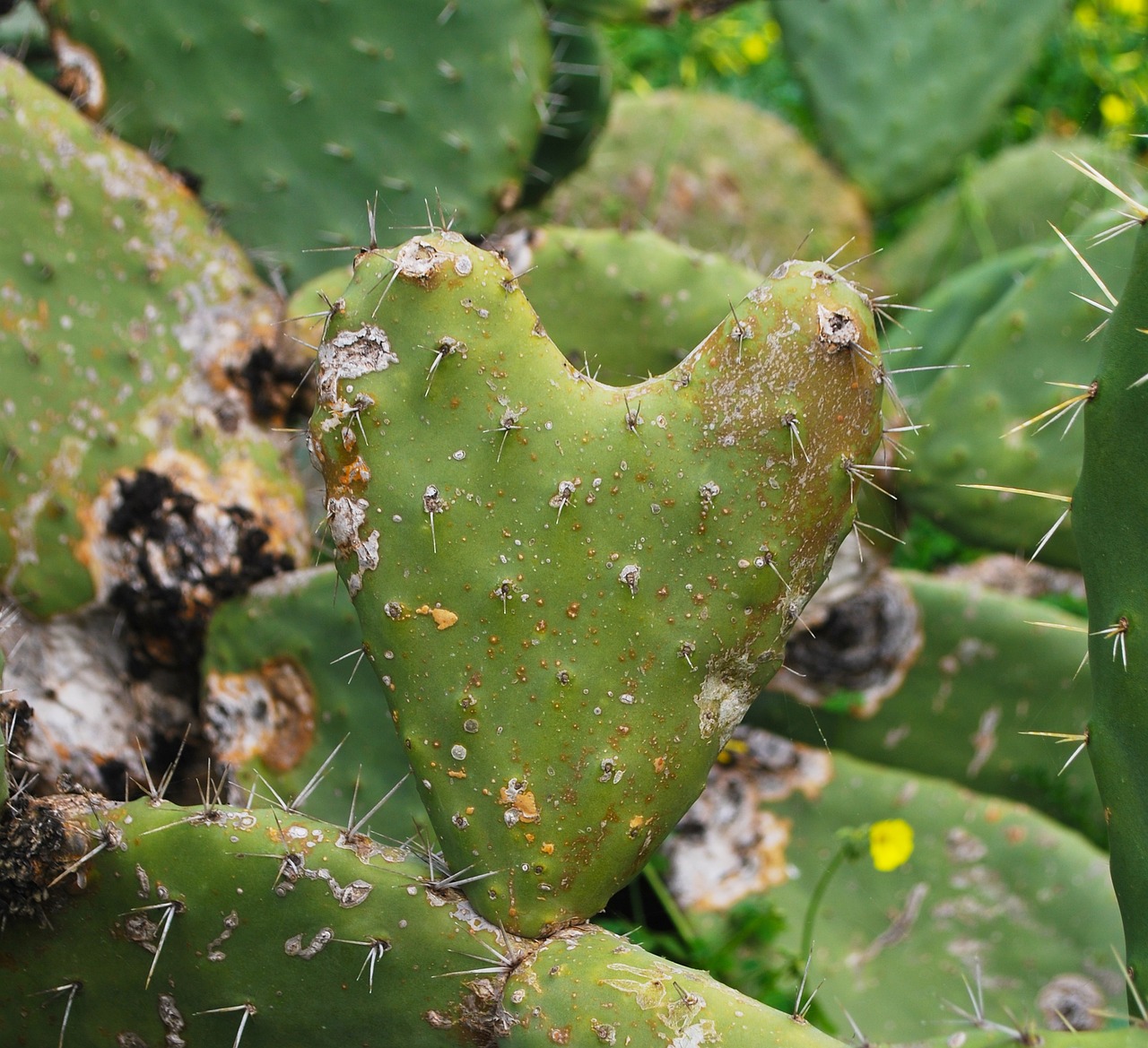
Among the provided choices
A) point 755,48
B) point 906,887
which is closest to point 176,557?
point 906,887

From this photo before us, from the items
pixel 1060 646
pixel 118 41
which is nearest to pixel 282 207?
pixel 118 41

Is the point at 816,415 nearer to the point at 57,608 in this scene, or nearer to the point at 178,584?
the point at 178,584

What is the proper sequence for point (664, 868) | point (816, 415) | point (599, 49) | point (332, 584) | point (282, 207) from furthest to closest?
point (599, 49) < point (282, 207) < point (664, 868) < point (332, 584) < point (816, 415)

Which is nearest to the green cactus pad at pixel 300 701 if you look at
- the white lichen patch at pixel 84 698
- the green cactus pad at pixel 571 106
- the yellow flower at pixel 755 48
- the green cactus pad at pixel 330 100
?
the white lichen patch at pixel 84 698

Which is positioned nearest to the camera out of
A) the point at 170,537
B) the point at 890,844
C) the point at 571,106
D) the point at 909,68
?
the point at 890,844

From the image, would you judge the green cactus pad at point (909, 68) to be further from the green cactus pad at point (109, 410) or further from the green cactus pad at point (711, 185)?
the green cactus pad at point (109, 410)

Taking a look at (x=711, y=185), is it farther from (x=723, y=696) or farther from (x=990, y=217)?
(x=723, y=696)
